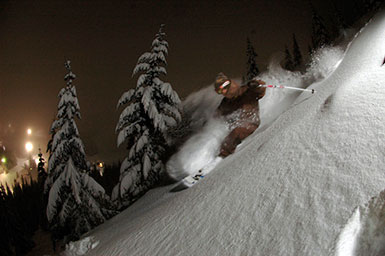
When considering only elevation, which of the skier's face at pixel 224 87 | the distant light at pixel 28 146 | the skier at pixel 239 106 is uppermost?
the distant light at pixel 28 146

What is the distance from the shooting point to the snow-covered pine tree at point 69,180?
13.6 m

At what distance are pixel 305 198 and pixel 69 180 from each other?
14392mm

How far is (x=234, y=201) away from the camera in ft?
15.2

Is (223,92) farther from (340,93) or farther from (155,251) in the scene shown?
(155,251)

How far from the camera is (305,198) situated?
3.40 metres

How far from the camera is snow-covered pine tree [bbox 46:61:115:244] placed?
44.7ft

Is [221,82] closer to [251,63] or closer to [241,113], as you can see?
[241,113]

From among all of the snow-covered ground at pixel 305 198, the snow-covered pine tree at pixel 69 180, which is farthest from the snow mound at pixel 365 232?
the snow-covered pine tree at pixel 69 180

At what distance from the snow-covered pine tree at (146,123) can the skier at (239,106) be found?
3.63 metres

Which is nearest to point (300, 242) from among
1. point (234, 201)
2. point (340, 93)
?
point (234, 201)

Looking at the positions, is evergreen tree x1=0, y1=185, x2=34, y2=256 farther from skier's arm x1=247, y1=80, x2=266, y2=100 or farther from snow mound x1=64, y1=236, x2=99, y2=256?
skier's arm x1=247, y1=80, x2=266, y2=100

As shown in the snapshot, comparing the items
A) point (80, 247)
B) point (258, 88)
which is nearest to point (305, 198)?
point (80, 247)

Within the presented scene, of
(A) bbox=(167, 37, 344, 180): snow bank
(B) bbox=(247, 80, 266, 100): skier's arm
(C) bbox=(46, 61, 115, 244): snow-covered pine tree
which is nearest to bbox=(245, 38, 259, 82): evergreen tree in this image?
(A) bbox=(167, 37, 344, 180): snow bank

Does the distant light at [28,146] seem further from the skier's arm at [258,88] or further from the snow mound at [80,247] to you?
the skier's arm at [258,88]
